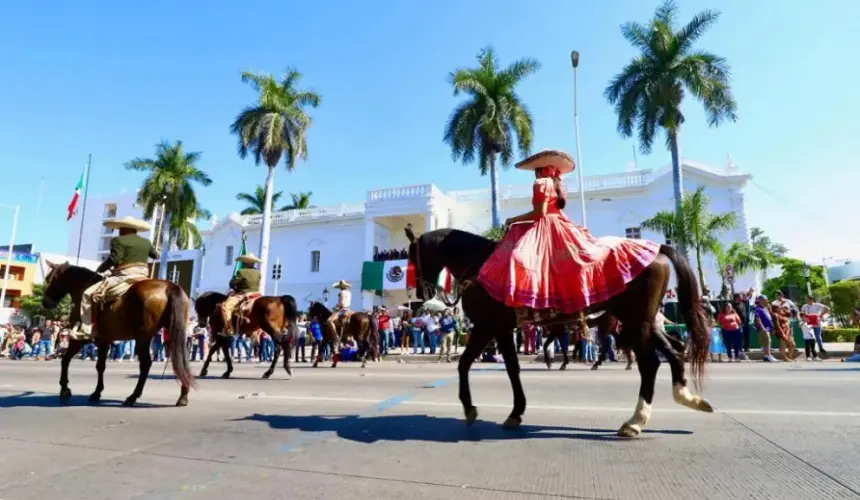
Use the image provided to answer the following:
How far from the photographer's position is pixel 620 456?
3568 mm

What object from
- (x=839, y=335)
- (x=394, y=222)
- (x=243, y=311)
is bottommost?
(x=839, y=335)

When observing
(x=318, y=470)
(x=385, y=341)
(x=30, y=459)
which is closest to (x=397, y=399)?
(x=318, y=470)

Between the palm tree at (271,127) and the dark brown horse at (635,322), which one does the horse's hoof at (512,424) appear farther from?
the palm tree at (271,127)

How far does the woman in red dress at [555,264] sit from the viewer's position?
4332 mm

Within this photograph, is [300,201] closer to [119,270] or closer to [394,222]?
[394,222]

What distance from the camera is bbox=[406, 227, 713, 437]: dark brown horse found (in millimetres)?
4355

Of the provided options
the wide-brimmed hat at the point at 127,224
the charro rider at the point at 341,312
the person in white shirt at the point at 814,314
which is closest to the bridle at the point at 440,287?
the wide-brimmed hat at the point at 127,224

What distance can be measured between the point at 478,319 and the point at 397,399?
2.61 meters

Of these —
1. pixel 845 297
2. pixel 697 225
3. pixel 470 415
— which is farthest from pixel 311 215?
pixel 845 297

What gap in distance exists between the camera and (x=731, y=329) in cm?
1454

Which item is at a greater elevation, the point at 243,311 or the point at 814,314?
the point at 814,314

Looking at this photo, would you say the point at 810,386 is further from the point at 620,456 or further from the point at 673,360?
the point at 620,456

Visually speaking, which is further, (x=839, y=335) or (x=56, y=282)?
(x=839, y=335)

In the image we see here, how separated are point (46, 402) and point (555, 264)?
740 cm
